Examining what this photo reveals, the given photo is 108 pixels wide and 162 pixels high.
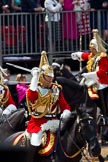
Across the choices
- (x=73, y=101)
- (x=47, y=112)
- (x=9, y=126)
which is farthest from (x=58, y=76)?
(x=47, y=112)

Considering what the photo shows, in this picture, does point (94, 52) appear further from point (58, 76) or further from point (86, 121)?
point (86, 121)

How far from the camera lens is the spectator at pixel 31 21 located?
16.7 metres

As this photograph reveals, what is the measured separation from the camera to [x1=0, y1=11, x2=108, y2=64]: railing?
54.9 feet

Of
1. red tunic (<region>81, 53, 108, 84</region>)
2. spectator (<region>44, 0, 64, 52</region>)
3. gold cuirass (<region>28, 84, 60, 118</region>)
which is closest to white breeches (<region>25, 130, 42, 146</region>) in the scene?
gold cuirass (<region>28, 84, 60, 118</region>)

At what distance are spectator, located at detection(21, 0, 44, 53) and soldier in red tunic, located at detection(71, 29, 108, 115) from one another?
2523mm

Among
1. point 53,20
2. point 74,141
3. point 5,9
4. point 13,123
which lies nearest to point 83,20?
point 53,20

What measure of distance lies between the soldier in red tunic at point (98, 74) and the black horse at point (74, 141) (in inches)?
161

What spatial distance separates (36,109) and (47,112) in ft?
0.54

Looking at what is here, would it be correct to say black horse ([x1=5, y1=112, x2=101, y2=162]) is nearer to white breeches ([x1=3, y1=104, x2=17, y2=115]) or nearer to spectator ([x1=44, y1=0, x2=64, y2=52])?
white breeches ([x1=3, y1=104, x2=17, y2=115])

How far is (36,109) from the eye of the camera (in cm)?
1046

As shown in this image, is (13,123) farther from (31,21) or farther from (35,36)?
(31,21)

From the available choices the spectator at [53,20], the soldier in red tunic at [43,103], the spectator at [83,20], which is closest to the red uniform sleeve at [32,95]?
the soldier in red tunic at [43,103]

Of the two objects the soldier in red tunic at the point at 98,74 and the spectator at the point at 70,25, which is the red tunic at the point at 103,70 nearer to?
the soldier in red tunic at the point at 98,74

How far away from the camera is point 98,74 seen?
14.2m
